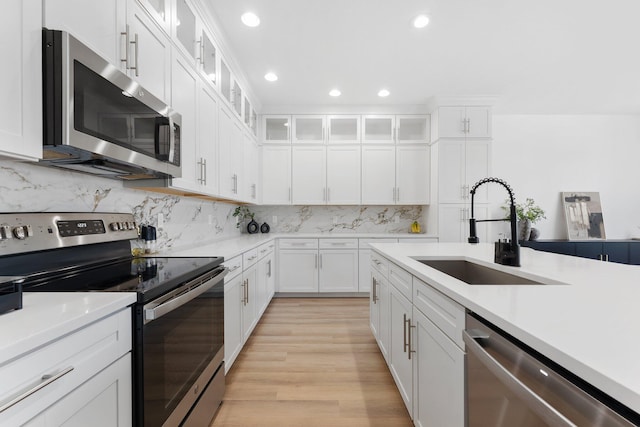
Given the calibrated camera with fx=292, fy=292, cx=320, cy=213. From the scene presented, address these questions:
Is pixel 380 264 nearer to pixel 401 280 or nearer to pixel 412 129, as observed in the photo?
pixel 401 280

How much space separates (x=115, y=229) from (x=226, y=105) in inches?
64.2

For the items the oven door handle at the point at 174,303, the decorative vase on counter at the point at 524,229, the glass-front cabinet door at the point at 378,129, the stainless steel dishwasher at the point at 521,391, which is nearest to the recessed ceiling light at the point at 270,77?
the glass-front cabinet door at the point at 378,129

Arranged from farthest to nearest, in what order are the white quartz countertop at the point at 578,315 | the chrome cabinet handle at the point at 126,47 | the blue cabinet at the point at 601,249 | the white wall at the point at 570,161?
1. the white wall at the point at 570,161
2. the blue cabinet at the point at 601,249
3. the chrome cabinet handle at the point at 126,47
4. the white quartz countertop at the point at 578,315

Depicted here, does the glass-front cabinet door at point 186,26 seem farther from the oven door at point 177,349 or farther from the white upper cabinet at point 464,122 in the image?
the white upper cabinet at point 464,122

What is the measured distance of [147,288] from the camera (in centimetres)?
105

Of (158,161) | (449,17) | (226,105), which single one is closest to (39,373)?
(158,161)

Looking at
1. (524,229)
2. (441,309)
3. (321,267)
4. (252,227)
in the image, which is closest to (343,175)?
(321,267)

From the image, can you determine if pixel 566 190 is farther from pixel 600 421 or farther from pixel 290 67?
pixel 600 421

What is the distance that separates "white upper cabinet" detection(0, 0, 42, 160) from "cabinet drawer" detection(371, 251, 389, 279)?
195cm

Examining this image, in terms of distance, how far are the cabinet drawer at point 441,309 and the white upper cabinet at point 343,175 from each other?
2.94 m

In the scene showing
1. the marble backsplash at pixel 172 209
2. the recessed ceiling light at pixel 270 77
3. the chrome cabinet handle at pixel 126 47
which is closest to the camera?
the marble backsplash at pixel 172 209

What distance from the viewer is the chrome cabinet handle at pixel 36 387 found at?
57 centimetres

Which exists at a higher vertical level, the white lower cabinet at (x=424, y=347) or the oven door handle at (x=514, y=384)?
the oven door handle at (x=514, y=384)

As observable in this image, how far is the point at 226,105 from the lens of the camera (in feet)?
9.14
